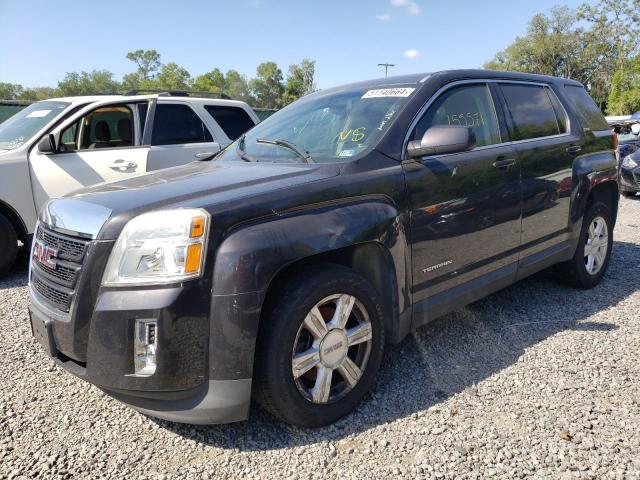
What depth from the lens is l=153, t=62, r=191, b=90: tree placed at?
79556 mm

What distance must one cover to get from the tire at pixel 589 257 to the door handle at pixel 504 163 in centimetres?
129

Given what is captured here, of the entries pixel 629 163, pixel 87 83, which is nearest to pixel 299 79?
pixel 87 83

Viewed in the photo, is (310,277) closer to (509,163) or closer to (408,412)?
(408,412)

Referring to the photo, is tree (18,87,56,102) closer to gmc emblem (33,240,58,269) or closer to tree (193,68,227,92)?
tree (193,68,227,92)

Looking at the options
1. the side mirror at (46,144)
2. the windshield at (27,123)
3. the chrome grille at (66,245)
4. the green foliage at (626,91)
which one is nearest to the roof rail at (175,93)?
the windshield at (27,123)

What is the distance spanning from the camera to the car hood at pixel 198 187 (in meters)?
2.21

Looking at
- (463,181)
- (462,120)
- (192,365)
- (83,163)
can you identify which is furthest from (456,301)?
(83,163)

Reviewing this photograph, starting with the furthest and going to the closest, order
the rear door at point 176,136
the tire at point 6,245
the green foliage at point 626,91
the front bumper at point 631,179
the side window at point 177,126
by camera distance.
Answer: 1. the green foliage at point 626,91
2. the front bumper at point 631,179
3. the side window at point 177,126
4. the rear door at point 176,136
5. the tire at point 6,245

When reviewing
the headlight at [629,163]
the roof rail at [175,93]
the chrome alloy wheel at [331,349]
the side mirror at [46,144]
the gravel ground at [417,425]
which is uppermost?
the roof rail at [175,93]

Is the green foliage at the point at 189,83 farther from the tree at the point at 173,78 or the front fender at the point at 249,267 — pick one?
the front fender at the point at 249,267

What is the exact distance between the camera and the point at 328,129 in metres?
3.13

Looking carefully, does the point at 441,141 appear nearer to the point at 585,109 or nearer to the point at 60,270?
the point at 60,270

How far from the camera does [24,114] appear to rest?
6.00 m

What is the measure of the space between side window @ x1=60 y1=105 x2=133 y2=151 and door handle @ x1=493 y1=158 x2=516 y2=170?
4524 mm
